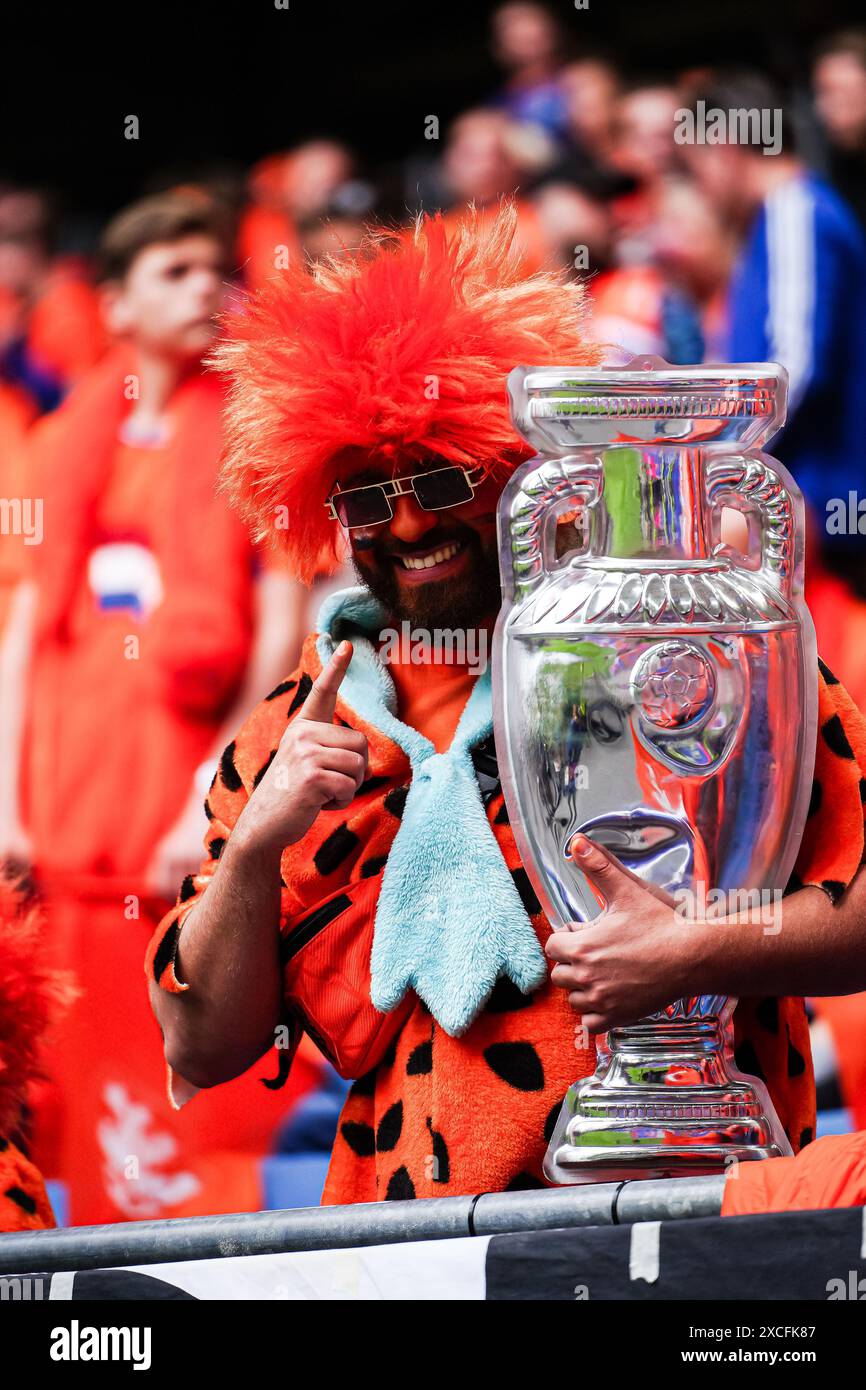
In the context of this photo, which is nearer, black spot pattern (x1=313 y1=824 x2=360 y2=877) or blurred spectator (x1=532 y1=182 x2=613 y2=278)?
black spot pattern (x1=313 y1=824 x2=360 y2=877)

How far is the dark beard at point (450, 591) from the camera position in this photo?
1.37m

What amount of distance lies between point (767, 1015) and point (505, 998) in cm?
20

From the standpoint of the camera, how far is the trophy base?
1.18 metres

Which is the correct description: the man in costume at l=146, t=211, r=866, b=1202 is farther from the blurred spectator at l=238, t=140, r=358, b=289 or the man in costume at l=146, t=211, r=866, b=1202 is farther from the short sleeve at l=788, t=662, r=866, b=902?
the blurred spectator at l=238, t=140, r=358, b=289

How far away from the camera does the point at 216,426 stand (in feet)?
8.95

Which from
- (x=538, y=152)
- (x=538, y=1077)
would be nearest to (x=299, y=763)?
(x=538, y=1077)

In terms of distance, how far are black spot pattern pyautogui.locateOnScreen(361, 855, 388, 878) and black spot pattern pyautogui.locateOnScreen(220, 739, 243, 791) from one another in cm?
13

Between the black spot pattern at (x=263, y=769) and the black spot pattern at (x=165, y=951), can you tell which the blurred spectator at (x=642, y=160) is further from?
the black spot pattern at (x=165, y=951)

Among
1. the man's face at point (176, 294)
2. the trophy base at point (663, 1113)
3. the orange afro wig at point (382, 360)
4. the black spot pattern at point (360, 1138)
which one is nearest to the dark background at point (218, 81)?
the man's face at point (176, 294)

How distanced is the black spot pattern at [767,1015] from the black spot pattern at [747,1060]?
0.8 inches

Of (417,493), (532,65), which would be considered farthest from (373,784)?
(532,65)

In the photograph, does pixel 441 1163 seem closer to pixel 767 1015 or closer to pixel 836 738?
pixel 767 1015

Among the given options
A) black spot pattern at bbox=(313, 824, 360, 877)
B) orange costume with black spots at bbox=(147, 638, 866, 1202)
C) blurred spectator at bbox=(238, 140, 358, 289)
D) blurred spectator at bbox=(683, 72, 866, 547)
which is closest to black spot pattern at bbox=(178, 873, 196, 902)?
orange costume with black spots at bbox=(147, 638, 866, 1202)

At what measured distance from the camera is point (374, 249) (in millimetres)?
1465
